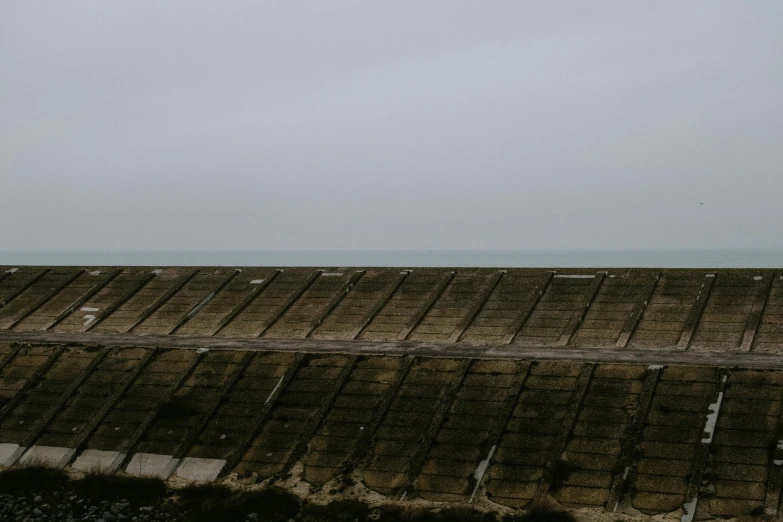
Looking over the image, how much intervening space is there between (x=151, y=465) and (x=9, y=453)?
3.55m

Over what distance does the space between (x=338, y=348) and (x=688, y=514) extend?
861 cm

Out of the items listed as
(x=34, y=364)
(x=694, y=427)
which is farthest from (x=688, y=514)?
(x=34, y=364)

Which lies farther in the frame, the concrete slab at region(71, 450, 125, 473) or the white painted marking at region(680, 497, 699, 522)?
the concrete slab at region(71, 450, 125, 473)

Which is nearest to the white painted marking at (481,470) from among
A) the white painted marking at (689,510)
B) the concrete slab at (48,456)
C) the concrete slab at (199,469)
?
the white painted marking at (689,510)

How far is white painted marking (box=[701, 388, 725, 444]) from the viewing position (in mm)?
13384

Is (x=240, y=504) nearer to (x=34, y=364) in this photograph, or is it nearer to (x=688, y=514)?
(x=688, y=514)

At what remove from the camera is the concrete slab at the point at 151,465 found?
50.1 ft

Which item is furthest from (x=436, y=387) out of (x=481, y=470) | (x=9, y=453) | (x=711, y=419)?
(x=9, y=453)

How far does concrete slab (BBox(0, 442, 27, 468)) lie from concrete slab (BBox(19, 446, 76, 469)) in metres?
0.19

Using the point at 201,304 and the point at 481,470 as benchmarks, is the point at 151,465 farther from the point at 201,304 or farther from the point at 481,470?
the point at 201,304

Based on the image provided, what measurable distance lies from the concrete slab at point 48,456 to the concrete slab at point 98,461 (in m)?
0.26

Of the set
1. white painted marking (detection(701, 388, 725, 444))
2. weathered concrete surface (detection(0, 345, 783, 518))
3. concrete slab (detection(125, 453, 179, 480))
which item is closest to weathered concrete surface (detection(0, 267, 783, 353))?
weathered concrete surface (detection(0, 345, 783, 518))

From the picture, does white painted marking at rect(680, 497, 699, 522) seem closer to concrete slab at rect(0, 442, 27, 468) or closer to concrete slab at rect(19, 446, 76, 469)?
concrete slab at rect(19, 446, 76, 469)

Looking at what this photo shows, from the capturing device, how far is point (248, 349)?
60.7ft
